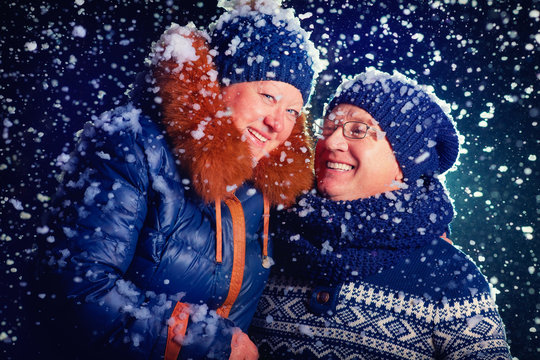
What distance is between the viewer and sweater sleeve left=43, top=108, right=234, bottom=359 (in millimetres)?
1393

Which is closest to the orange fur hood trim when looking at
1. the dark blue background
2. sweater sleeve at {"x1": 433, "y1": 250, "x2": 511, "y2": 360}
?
sweater sleeve at {"x1": 433, "y1": 250, "x2": 511, "y2": 360}

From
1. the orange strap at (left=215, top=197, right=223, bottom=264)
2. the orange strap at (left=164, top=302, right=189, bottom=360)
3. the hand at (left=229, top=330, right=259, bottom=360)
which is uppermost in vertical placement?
the orange strap at (left=215, top=197, right=223, bottom=264)

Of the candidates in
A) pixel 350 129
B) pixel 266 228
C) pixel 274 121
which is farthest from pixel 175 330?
pixel 350 129

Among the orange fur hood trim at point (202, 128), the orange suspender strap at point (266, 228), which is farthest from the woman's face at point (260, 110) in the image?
the orange suspender strap at point (266, 228)

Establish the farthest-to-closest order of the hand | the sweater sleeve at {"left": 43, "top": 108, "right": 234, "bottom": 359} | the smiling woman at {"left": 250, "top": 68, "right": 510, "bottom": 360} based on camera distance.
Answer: the smiling woman at {"left": 250, "top": 68, "right": 510, "bottom": 360} → the hand → the sweater sleeve at {"left": 43, "top": 108, "right": 234, "bottom": 359}

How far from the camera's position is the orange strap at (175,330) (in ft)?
4.85

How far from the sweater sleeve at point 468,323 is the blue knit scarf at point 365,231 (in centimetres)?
31

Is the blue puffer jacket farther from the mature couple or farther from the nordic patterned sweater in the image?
the nordic patterned sweater

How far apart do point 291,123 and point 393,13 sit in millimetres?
3122

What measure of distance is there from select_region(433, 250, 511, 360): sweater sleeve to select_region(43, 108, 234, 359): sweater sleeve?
110 centimetres

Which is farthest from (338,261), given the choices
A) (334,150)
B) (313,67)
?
(313,67)

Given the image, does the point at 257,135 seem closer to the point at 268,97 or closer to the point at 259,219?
the point at 268,97

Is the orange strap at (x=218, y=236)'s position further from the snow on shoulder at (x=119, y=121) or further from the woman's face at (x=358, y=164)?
the woman's face at (x=358, y=164)

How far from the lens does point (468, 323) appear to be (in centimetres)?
170
